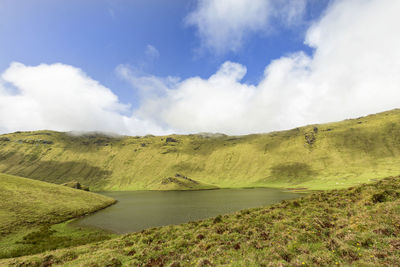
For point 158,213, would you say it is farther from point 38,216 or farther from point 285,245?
point 285,245

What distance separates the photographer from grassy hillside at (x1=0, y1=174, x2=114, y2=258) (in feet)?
127

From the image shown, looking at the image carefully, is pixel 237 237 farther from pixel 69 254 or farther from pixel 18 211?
pixel 18 211

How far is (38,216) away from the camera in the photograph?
5462 cm

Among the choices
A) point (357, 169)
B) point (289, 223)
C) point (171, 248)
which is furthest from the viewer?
point (357, 169)

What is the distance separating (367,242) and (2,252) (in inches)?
2106

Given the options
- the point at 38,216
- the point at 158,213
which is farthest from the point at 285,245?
the point at 38,216

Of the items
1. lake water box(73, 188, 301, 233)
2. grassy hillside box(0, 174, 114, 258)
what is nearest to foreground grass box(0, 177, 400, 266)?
grassy hillside box(0, 174, 114, 258)

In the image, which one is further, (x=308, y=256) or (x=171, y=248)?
(x=171, y=248)

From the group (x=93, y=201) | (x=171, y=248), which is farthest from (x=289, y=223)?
(x=93, y=201)

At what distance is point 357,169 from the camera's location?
184375 millimetres

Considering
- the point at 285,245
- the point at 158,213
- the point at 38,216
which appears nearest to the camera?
the point at 285,245

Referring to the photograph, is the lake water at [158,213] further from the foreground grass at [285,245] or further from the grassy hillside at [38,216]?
the foreground grass at [285,245]

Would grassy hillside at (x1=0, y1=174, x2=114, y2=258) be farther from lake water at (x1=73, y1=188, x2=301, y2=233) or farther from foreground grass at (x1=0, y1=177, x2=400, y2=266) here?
foreground grass at (x1=0, y1=177, x2=400, y2=266)

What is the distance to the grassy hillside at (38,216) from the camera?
38.6 metres
